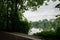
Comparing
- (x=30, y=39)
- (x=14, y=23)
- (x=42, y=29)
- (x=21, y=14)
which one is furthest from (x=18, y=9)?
(x=30, y=39)

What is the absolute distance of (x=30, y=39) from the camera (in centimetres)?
995

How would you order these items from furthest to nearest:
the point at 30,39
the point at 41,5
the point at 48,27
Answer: the point at 41,5
the point at 48,27
the point at 30,39

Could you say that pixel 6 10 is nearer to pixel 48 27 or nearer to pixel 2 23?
pixel 2 23

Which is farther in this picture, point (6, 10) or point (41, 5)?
point (41, 5)

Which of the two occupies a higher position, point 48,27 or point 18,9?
point 18,9

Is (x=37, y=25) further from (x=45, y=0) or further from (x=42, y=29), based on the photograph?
(x=45, y=0)

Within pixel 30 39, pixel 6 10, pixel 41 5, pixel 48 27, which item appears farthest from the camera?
pixel 41 5

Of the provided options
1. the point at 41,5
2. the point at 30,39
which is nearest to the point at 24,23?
the point at 41,5

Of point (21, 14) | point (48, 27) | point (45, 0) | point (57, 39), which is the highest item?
point (45, 0)

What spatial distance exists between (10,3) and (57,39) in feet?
18.0

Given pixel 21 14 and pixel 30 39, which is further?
pixel 21 14

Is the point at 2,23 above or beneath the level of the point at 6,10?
beneath

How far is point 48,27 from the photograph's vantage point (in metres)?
12.9

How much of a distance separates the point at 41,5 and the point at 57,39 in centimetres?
542
